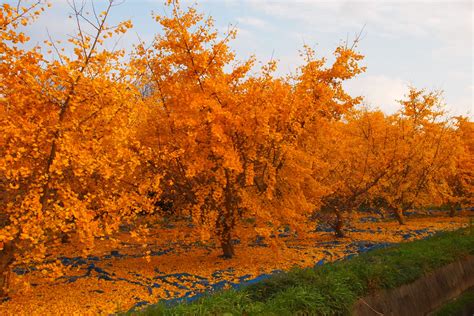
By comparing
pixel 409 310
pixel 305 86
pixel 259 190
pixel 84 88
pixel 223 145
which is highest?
pixel 305 86

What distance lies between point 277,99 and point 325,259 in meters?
6.97

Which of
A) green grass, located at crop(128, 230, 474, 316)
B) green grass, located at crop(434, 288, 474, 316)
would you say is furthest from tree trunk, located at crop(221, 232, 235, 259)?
green grass, located at crop(434, 288, 474, 316)

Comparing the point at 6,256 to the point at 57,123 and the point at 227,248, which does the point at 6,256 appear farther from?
the point at 227,248

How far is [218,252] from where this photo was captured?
1608 centimetres

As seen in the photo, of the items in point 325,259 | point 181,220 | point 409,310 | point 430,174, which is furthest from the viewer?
point 181,220

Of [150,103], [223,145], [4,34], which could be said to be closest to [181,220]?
[150,103]

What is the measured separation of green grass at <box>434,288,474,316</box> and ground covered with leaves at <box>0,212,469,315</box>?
14.9 ft

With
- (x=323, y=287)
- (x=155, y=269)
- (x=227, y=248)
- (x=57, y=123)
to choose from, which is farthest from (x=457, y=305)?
(x=57, y=123)

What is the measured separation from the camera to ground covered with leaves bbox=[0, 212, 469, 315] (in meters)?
9.98

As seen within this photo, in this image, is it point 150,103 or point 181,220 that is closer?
point 150,103

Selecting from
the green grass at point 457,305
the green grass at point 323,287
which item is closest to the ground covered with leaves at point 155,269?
the green grass at point 323,287

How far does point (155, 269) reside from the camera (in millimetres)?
13664

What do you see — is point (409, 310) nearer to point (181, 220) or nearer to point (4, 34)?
point (4, 34)

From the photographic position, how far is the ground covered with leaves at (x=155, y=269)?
9984mm
